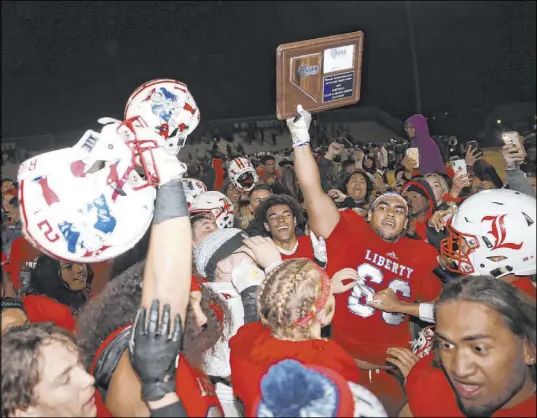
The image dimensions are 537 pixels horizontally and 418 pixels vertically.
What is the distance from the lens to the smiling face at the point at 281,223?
15.4 feet

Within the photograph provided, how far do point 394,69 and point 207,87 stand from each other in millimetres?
8543

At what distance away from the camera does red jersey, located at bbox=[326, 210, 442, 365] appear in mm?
3887

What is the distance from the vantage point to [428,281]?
391 cm

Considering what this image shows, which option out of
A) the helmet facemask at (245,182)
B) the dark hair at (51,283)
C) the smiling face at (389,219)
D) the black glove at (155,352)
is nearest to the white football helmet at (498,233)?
the smiling face at (389,219)

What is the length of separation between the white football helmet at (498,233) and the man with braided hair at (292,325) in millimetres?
949

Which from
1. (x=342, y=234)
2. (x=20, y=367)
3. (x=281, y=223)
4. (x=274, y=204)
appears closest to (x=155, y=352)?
(x=20, y=367)

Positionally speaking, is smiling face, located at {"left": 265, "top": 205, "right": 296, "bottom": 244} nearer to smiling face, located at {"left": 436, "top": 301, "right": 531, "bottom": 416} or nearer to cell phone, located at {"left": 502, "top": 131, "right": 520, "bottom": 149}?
cell phone, located at {"left": 502, "top": 131, "right": 520, "bottom": 149}

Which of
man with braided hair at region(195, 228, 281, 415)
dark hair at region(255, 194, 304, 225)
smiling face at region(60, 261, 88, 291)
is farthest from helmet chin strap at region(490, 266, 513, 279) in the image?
smiling face at region(60, 261, 88, 291)

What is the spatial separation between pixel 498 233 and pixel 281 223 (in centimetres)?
229

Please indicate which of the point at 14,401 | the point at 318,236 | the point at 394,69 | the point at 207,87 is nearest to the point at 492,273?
the point at 318,236

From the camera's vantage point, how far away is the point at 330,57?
3.36 m

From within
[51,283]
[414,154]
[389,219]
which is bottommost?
[51,283]

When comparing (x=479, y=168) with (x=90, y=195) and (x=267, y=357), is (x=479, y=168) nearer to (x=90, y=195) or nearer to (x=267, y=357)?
(x=267, y=357)

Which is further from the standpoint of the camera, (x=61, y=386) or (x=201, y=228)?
(x=201, y=228)
